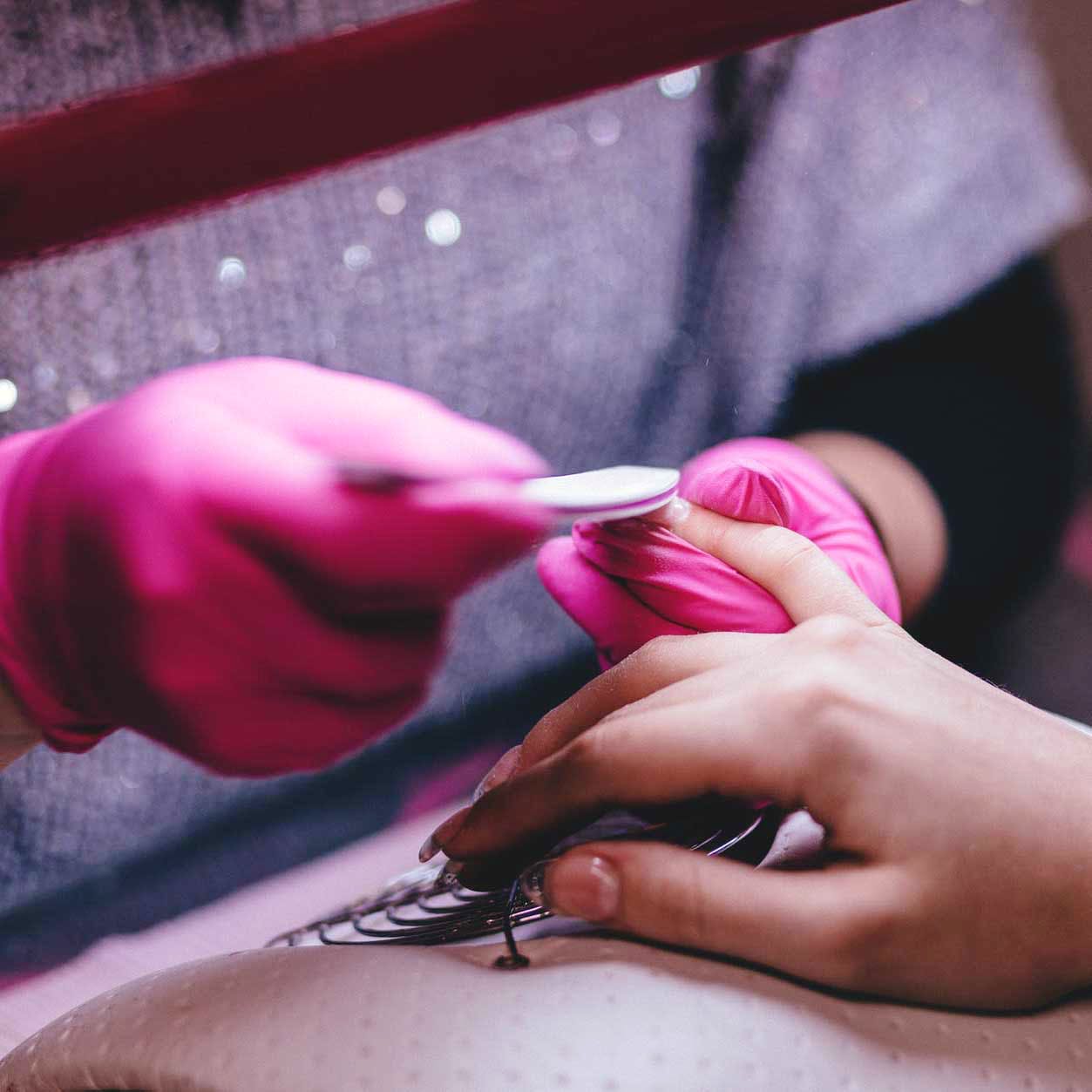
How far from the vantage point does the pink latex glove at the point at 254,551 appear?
188 mm

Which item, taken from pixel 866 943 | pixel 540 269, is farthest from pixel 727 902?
pixel 540 269

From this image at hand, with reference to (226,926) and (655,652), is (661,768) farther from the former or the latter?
(226,926)

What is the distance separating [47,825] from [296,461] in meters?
0.44

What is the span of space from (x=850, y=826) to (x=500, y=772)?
12cm

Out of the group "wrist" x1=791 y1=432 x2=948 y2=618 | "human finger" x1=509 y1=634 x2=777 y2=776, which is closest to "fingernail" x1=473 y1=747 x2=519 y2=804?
"human finger" x1=509 y1=634 x2=777 y2=776

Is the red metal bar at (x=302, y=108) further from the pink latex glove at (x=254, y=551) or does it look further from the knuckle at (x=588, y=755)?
the knuckle at (x=588, y=755)

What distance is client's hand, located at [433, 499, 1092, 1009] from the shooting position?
0.27m

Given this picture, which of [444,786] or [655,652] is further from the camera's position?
[444,786]

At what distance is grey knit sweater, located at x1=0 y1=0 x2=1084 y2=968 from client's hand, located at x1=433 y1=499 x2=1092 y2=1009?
1.06 ft

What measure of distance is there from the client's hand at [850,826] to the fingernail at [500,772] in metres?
0.03

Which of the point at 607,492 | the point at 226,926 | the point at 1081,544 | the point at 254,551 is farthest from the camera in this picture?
the point at 1081,544

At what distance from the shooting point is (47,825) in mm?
532

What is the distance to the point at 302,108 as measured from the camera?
0.83 ft

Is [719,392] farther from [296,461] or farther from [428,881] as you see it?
[296,461]
